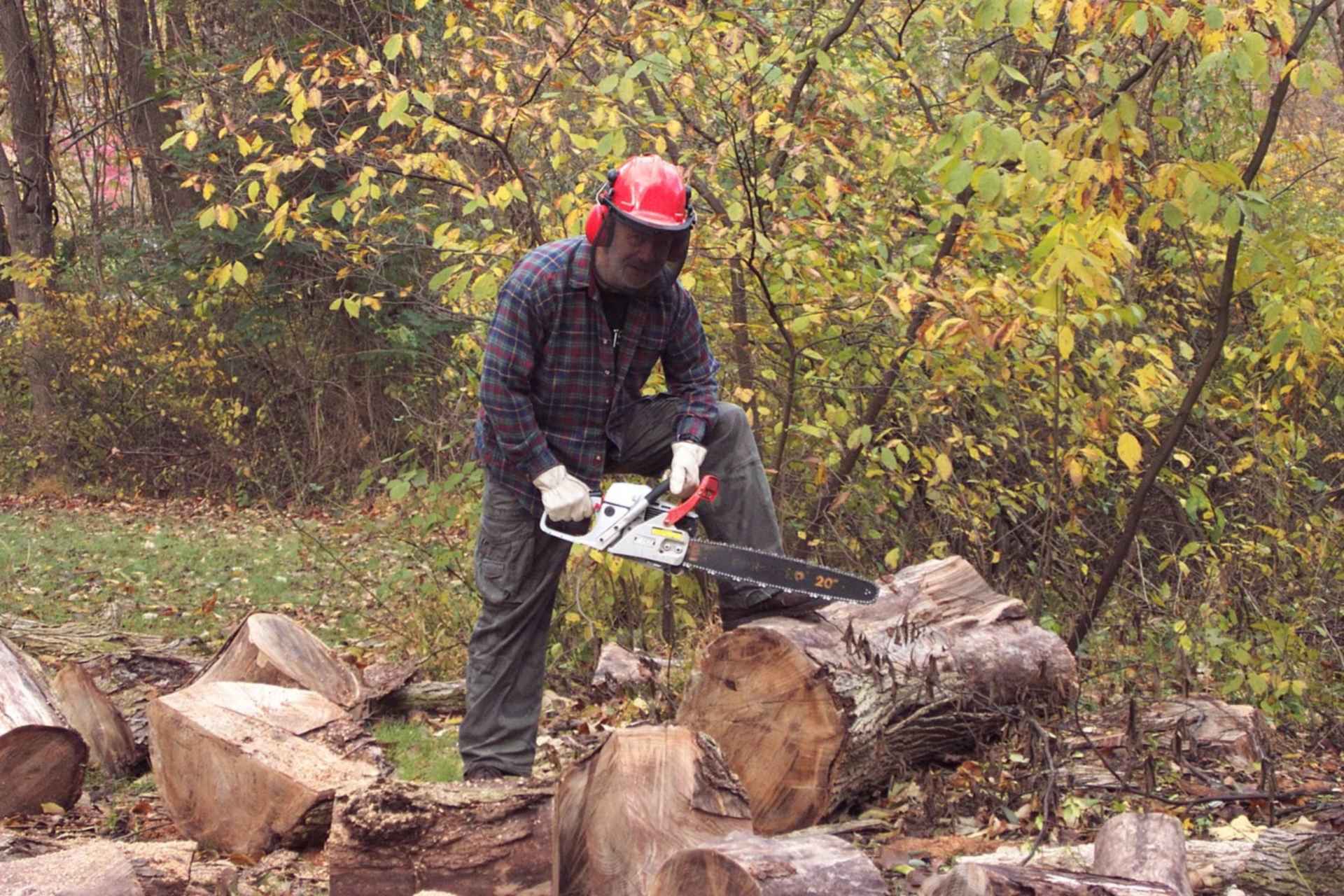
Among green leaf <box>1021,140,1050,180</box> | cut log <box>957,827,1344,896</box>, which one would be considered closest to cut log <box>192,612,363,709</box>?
cut log <box>957,827,1344,896</box>

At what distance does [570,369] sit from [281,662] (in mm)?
2078

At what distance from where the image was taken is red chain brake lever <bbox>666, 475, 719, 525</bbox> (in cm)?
391

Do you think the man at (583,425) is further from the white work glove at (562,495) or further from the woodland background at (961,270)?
A: the woodland background at (961,270)

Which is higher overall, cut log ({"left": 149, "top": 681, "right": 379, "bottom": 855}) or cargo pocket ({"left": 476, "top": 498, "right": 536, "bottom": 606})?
cargo pocket ({"left": 476, "top": 498, "right": 536, "bottom": 606})

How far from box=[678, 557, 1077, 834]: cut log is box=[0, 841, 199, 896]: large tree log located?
5.70 ft

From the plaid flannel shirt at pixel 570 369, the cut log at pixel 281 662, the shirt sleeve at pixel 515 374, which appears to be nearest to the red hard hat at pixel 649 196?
the plaid flannel shirt at pixel 570 369

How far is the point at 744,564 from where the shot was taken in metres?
4.14

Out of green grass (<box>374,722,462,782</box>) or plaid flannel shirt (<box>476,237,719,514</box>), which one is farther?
green grass (<box>374,722,462,782</box>)

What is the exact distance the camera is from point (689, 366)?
437cm

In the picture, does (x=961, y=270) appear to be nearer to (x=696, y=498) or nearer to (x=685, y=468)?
(x=685, y=468)

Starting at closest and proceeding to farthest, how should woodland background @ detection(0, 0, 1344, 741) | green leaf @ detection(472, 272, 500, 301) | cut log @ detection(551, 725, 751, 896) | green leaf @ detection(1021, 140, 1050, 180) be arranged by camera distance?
cut log @ detection(551, 725, 751, 896)
green leaf @ detection(1021, 140, 1050, 180)
woodland background @ detection(0, 0, 1344, 741)
green leaf @ detection(472, 272, 500, 301)

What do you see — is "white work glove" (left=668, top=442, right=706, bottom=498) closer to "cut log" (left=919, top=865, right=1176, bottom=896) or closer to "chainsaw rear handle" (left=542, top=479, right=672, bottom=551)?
"chainsaw rear handle" (left=542, top=479, right=672, bottom=551)

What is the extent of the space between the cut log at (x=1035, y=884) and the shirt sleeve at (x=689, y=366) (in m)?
1.86

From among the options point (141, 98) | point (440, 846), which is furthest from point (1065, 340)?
point (141, 98)
